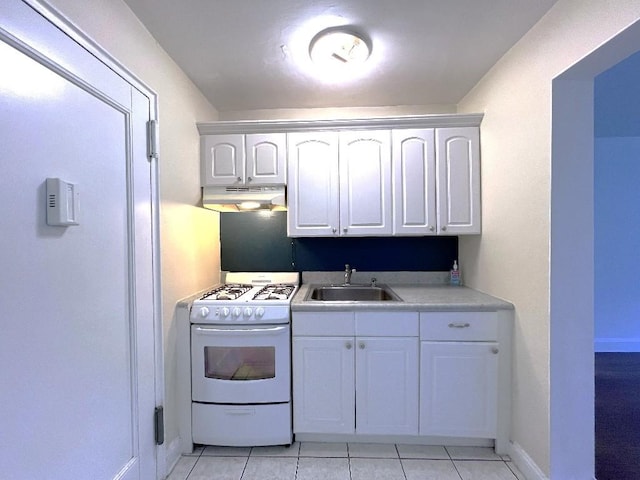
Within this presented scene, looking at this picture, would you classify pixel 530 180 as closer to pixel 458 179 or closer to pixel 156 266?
pixel 458 179

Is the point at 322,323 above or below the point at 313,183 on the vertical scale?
below

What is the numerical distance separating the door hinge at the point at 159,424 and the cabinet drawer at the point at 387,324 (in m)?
1.14

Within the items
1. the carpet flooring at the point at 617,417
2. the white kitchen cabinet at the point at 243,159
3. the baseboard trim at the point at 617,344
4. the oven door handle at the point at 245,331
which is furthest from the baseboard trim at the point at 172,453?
the baseboard trim at the point at 617,344

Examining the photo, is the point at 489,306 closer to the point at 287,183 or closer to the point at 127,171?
the point at 287,183

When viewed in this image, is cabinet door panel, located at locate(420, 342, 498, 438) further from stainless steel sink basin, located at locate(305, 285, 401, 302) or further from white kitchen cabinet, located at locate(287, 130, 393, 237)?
white kitchen cabinet, located at locate(287, 130, 393, 237)

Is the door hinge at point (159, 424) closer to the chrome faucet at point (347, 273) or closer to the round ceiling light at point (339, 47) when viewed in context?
the chrome faucet at point (347, 273)

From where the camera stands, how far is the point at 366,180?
2.25 meters

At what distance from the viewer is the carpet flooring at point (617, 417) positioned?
1709 millimetres

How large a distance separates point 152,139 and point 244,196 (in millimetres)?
780

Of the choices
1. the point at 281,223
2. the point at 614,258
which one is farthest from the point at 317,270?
the point at 614,258

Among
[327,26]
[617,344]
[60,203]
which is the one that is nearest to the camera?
[60,203]

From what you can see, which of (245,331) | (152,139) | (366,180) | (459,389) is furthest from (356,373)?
(152,139)

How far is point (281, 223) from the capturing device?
2.63 meters

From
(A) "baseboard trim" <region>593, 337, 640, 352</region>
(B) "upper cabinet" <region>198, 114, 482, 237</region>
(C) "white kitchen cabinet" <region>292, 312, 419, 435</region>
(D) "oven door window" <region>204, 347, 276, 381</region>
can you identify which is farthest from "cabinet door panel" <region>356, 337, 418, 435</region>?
(A) "baseboard trim" <region>593, 337, 640, 352</region>
